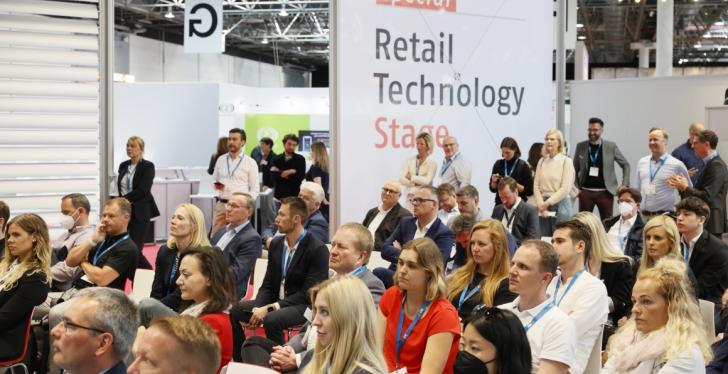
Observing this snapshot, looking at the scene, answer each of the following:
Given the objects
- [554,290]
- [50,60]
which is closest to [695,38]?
[50,60]

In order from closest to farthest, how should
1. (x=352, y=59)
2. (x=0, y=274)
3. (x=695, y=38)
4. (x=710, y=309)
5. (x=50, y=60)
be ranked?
(x=710, y=309) → (x=0, y=274) → (x=50, y=60) → (x=352, y=59) → (x=695, y=38)

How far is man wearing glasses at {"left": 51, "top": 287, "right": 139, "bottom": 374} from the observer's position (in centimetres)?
318

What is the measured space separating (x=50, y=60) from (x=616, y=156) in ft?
20.2

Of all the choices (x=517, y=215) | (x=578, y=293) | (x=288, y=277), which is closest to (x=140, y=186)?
(x=517, y=215)

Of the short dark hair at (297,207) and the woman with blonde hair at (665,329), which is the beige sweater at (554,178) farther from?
the woman with blonde hair at (665,329)

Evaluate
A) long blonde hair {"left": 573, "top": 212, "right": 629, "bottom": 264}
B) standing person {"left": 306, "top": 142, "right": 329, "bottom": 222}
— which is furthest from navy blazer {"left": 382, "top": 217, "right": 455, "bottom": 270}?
standing person {"left": 306, "top": 142, "right": 329, "bottom": 222}

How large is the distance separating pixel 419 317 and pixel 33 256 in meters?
2.51

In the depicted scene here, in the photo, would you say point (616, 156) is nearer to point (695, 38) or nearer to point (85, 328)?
point (85, 328)

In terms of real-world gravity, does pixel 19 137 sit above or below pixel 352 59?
below

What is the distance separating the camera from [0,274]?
549 cm

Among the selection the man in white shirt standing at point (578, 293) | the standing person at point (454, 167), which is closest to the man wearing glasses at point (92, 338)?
the man in white shirt standing at point (578, 293)

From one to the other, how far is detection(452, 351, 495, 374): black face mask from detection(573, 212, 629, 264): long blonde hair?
245 centimetres

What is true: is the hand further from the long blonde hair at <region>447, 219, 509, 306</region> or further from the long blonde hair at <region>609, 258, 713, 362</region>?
the long blonde hair at <region>609, 258, 713, 362</region>

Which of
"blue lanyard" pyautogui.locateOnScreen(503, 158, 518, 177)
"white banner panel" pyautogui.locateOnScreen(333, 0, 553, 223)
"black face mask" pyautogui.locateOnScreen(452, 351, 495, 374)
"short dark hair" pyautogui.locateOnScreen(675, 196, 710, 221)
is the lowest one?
"black face mask" pyautogui.locateOnScreen(452, 351, 495, 374)
